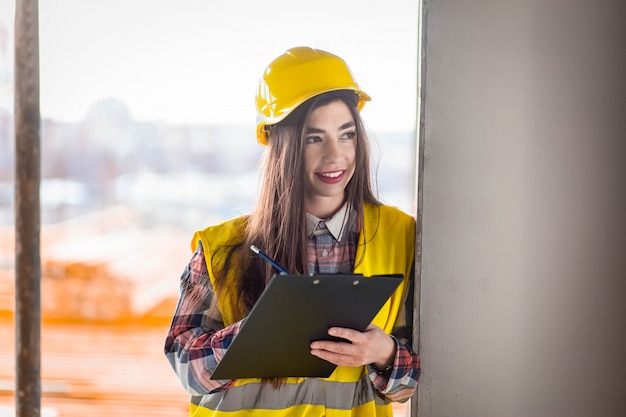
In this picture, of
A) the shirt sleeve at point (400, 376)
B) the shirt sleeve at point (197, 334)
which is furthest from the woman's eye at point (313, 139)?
the shirt sleeve at point (400, 376)

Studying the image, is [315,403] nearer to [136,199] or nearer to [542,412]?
[542,412]

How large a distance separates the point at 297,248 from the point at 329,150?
0.25 metres

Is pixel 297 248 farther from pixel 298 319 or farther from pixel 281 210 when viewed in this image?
pixel 298 319

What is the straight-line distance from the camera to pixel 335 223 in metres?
1.59

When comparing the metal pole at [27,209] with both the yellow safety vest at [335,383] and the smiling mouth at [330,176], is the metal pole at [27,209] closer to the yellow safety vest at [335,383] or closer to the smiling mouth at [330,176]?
the yellow safety vest at [335,383]

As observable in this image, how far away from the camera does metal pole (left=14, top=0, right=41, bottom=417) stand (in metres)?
1.66

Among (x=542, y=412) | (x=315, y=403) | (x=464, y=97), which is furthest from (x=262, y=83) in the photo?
(x=542, y=412)

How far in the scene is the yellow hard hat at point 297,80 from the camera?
149cm

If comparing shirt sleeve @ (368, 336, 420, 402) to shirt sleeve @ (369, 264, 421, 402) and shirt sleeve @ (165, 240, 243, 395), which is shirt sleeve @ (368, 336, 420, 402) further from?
shirt sleeve @ (165, 240, 243, 395)

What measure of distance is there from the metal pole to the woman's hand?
89 cm

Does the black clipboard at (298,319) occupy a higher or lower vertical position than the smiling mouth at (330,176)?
lower

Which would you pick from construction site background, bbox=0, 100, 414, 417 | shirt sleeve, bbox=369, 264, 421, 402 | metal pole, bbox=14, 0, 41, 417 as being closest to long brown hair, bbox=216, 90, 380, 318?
shirt sleeve, bbox=369, 264, 421, 402

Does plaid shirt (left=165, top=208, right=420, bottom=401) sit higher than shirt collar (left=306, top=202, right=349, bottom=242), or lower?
lower

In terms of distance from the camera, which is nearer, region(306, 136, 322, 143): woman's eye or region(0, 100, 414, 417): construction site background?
region(306, 136, 322, 143): woman's eye
